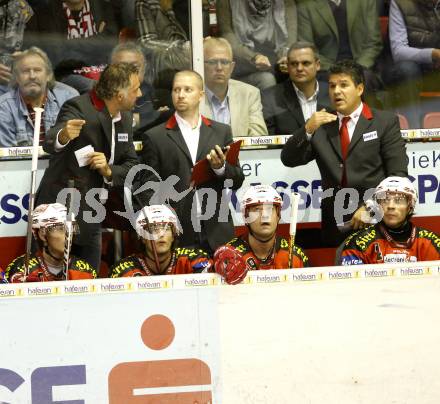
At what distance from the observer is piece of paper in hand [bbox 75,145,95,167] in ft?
24.6

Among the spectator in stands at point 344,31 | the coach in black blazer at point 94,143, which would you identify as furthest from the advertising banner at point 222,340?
the spectator in stands at point 344,31

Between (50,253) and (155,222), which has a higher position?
(155,222)

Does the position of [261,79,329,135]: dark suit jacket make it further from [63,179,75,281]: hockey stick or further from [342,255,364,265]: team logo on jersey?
[63,179,75,281]: hockey stick

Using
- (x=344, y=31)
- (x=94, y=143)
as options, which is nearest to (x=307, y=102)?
(x=344, y=31)

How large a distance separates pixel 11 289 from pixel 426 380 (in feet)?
7.29

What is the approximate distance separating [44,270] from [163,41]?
2.01m

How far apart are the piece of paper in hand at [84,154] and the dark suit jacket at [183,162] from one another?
429 mm

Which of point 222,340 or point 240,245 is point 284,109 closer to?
point 240,245

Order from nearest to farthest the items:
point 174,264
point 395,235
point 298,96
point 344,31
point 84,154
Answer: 1. point 174,264
2. point 395,235
3. point 84,154
4. point 298,96
5. point 344,31

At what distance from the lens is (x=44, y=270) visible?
7.17 meters

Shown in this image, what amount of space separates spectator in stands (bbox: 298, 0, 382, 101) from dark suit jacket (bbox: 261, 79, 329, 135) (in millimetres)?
302

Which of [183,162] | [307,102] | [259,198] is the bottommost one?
[259,198]

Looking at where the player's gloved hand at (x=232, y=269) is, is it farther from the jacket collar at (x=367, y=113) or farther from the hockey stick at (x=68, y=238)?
the jacket collar at (x=367, y=113)

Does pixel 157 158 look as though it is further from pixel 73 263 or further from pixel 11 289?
pixel 11 289
